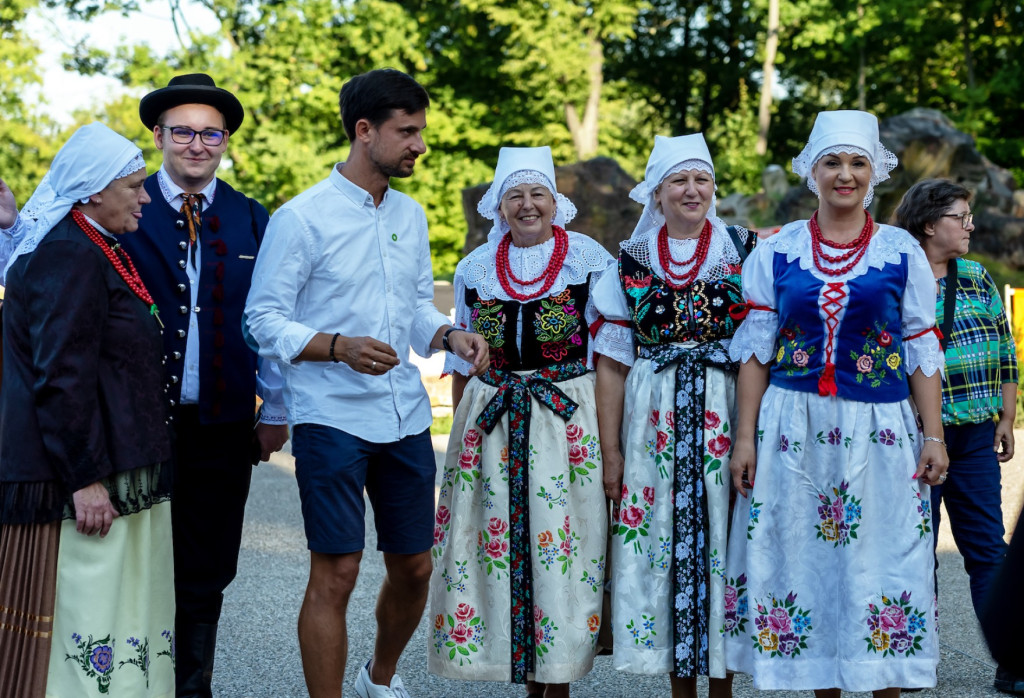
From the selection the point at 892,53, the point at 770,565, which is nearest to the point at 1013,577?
the point at 770,565

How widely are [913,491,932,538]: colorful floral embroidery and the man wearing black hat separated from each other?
2056 millimetres

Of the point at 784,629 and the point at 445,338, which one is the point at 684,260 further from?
the point at 784,629

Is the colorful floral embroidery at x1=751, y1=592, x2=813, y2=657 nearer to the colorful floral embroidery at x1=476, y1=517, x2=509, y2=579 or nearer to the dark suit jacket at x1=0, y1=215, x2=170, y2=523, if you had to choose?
the colorful floral embroidery at x1=476, y1=517, x2=509, y2=579

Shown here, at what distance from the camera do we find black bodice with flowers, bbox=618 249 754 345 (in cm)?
378

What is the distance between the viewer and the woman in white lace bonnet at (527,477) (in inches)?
152

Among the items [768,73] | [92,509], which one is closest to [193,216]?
[92,509]

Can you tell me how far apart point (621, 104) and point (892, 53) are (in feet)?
19.8

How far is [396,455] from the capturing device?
3740mm

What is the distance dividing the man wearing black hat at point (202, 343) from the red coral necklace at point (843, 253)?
70.4 inches

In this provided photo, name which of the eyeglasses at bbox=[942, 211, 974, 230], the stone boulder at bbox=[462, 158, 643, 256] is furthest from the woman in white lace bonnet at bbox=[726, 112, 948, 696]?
the stone boulder at bbox=[462, 158, 643, 256]

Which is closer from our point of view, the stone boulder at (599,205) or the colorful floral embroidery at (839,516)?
the colorful floral embroidery at (839,516)

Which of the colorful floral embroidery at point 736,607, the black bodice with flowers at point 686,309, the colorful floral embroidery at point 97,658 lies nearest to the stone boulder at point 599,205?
the black bodice with flowers at point 686,309

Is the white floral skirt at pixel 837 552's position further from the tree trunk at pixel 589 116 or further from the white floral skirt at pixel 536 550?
the tree trunk at pixel 589 116

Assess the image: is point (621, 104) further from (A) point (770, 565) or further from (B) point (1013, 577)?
(B) point (1013, 577)
